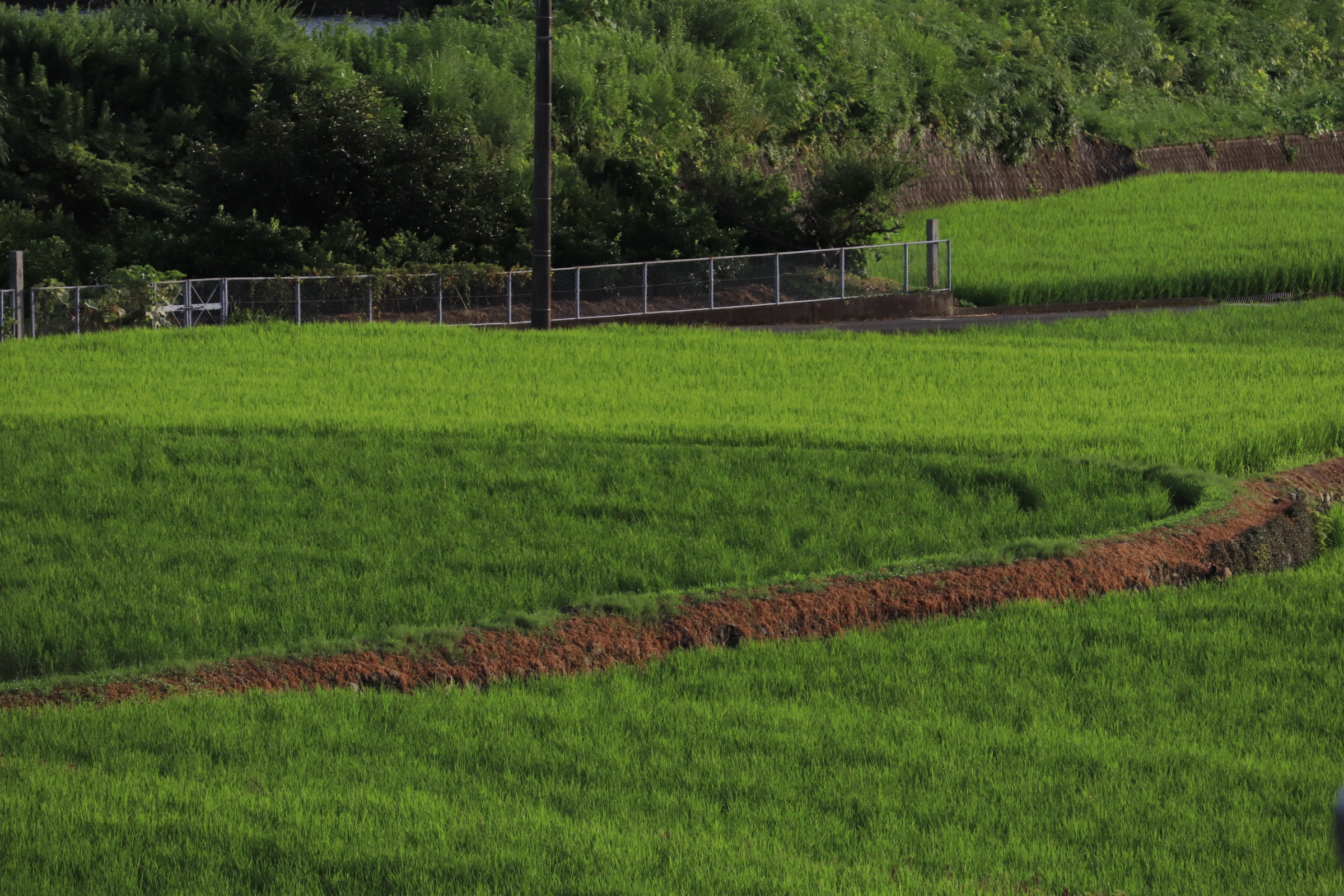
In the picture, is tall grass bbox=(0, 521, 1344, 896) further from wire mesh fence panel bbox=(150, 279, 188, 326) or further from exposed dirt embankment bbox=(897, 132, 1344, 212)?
exposed dirt embankment bbox=(897, 132, 1344, 212)

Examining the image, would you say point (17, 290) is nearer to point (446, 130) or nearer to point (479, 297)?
point (479, 297)

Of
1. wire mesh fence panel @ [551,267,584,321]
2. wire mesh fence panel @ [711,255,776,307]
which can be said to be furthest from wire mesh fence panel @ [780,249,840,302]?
wire mesh fence panel @ [551,267,584,321]

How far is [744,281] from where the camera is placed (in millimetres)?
28156

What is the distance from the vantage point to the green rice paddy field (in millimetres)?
6395

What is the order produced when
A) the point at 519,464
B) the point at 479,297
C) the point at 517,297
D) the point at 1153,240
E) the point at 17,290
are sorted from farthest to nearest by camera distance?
the point at 1153,240 < the point at 517,297 < the point at 479,297 < the point at 17,290 < the point at 519,464

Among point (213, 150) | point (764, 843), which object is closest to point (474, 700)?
point (764, 843)

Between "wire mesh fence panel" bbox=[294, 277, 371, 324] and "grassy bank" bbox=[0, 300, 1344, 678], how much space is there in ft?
6.66

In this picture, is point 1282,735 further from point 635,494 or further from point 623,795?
point 635,494

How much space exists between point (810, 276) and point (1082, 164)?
18469mm

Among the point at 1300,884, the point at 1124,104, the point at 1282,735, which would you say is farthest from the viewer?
the point at 1124,104

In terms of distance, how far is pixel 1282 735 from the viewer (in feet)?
25.8

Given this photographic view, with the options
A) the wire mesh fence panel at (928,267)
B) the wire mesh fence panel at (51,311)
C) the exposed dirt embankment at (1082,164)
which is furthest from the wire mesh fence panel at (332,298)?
the exposed dirt embankment at (1082,164)

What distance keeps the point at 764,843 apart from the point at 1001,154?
3875cm

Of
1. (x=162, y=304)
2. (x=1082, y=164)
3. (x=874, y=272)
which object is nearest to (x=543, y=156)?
(x=162, y=304)
